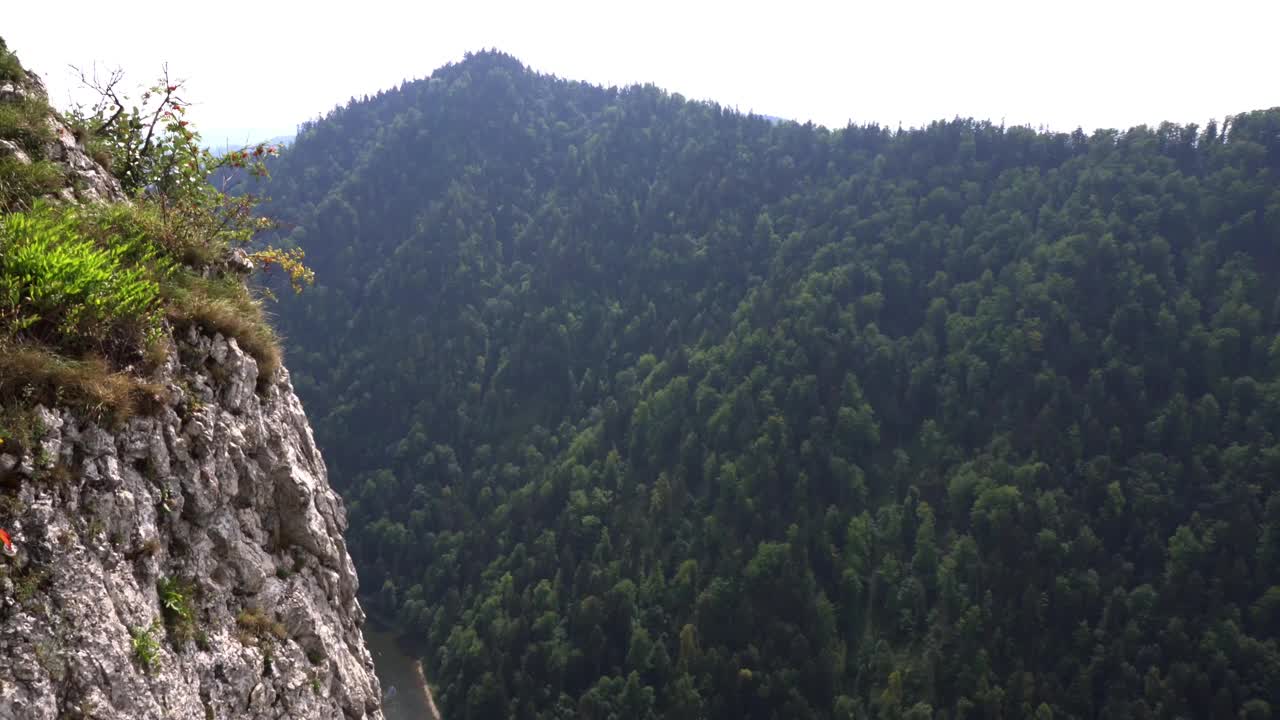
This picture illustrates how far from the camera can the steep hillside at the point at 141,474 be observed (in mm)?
6480

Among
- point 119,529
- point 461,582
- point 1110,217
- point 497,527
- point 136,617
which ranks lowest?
point 461,582

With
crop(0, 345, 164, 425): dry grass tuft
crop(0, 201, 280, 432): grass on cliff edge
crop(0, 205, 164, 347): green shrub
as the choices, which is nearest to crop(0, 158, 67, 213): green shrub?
crop(0, 201, 280, 432): grass on cliff edge

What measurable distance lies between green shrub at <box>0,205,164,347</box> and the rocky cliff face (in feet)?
3.05

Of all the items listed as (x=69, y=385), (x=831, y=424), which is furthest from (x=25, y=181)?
(x=831, y=424)

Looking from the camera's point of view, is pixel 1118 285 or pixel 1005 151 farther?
pixel 1005 151

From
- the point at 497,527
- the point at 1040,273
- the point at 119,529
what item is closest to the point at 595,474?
the point at 497,527

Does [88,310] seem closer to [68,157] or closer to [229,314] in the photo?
[229,314]

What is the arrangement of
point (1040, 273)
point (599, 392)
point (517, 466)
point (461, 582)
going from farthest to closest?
1. point (599, 392)
2. point (517, 466)
3. point (1040, 273)
4. point (461, 582)

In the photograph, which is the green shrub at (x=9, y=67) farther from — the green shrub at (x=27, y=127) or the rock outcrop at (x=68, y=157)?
the green shrub at (x=27, y=127)

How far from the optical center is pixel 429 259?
125 metres

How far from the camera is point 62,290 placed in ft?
24.9

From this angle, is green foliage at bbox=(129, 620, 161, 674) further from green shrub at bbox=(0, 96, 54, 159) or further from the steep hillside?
green shrub at bbox=(0, 96, 54, 159)

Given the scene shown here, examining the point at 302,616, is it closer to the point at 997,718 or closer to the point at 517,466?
the point at 997,718

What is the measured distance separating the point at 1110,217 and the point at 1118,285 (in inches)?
423
